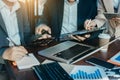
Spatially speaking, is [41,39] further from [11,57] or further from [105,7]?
[105,7]

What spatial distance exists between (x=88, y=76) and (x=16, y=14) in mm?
859

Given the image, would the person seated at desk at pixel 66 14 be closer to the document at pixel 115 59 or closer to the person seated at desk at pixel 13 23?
the person seated at desk at pixel 13 23

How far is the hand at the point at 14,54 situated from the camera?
1186mm

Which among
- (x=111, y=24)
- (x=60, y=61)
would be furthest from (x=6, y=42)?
(x=111, y=24)

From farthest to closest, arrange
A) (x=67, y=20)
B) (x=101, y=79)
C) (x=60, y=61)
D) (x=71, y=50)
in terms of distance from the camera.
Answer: (x=67, y=20)
(x=71, y=50)
(x=60, y=61)
(x=101, y=79)

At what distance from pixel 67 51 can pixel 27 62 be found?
10.6 inches

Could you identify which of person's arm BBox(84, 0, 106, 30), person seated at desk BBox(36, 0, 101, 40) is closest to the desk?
person's arm BBox(84, 0, 106, 30)

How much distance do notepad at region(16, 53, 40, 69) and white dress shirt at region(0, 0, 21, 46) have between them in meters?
0.42

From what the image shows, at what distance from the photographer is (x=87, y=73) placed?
1.05 metres

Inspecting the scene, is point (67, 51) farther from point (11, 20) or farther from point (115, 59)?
point (11, 20)

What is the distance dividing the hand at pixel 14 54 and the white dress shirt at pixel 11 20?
382 millimetres

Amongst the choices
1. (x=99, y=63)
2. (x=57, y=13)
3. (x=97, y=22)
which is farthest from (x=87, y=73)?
(x=57, y=13)

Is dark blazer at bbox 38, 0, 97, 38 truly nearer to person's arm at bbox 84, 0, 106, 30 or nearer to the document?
person's arm at bbox 84, 0, 106, 30

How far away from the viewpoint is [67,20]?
79.3 inches
